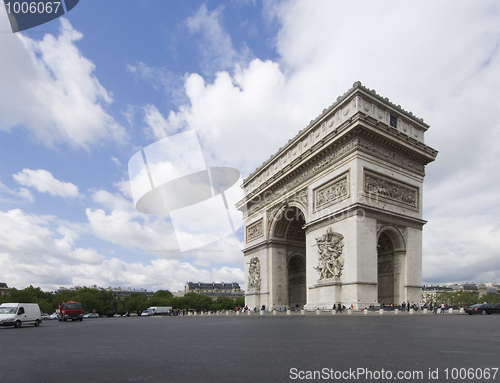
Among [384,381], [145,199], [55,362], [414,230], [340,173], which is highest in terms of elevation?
[340,173]

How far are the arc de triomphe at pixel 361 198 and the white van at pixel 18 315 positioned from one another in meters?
15.6

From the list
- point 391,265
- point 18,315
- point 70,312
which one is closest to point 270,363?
point 18,315

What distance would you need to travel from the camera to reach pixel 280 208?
30734 mm

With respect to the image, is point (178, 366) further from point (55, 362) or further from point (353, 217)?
point (353, 217)

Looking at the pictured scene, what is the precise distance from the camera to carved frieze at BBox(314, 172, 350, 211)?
22994 mm

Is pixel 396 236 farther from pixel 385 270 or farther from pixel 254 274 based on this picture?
pixel 254 274

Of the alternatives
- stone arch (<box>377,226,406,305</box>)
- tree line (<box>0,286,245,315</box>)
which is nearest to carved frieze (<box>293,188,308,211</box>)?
stone arch (<box>377,226,406,305</box>)

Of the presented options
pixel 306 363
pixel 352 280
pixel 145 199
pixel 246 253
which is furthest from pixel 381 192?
pixel 306 363

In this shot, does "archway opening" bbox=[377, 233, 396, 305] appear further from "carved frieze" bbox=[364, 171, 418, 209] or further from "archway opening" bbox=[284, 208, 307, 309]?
"archway opening" bbox=[284, 208, 307, 309]

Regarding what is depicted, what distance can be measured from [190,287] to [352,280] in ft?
446

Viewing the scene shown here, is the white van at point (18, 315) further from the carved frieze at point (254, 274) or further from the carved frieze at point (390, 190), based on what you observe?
the carved frieze at point (390, 190)

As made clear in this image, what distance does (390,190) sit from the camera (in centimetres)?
2370

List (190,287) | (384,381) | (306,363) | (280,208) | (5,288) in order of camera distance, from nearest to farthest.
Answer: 1. (384,381)
2. (306,363)
3. (280,208)
4. (5,288)
5. (190,287)

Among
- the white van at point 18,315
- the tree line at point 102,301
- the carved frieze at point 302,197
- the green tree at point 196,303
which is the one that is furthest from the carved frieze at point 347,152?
the green tree at point 196,303
